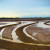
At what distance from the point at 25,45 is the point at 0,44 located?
1.59 meters

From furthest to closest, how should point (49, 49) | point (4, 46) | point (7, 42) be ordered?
point (7, 42), point (4, 46), point (49, 49)

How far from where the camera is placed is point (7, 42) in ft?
24.3

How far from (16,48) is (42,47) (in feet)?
4.69

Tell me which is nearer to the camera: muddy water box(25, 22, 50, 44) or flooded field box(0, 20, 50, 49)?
flooded field box(0, 20, 50, 49)

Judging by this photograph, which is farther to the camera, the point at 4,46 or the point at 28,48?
the point at 4,46

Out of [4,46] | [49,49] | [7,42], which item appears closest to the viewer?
[49,49]

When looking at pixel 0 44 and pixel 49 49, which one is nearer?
pixel 49 49

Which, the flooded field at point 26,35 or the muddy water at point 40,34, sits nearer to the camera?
the flooded field at point 26,35

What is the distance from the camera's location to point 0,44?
716 centimetres

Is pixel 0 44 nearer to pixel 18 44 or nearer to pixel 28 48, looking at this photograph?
pixel 18 44

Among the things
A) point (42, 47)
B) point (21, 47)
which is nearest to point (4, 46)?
point (21, 47)

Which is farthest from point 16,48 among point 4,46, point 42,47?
point 42,47

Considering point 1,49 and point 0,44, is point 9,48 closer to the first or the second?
point 1,49

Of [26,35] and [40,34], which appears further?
[40,34]
